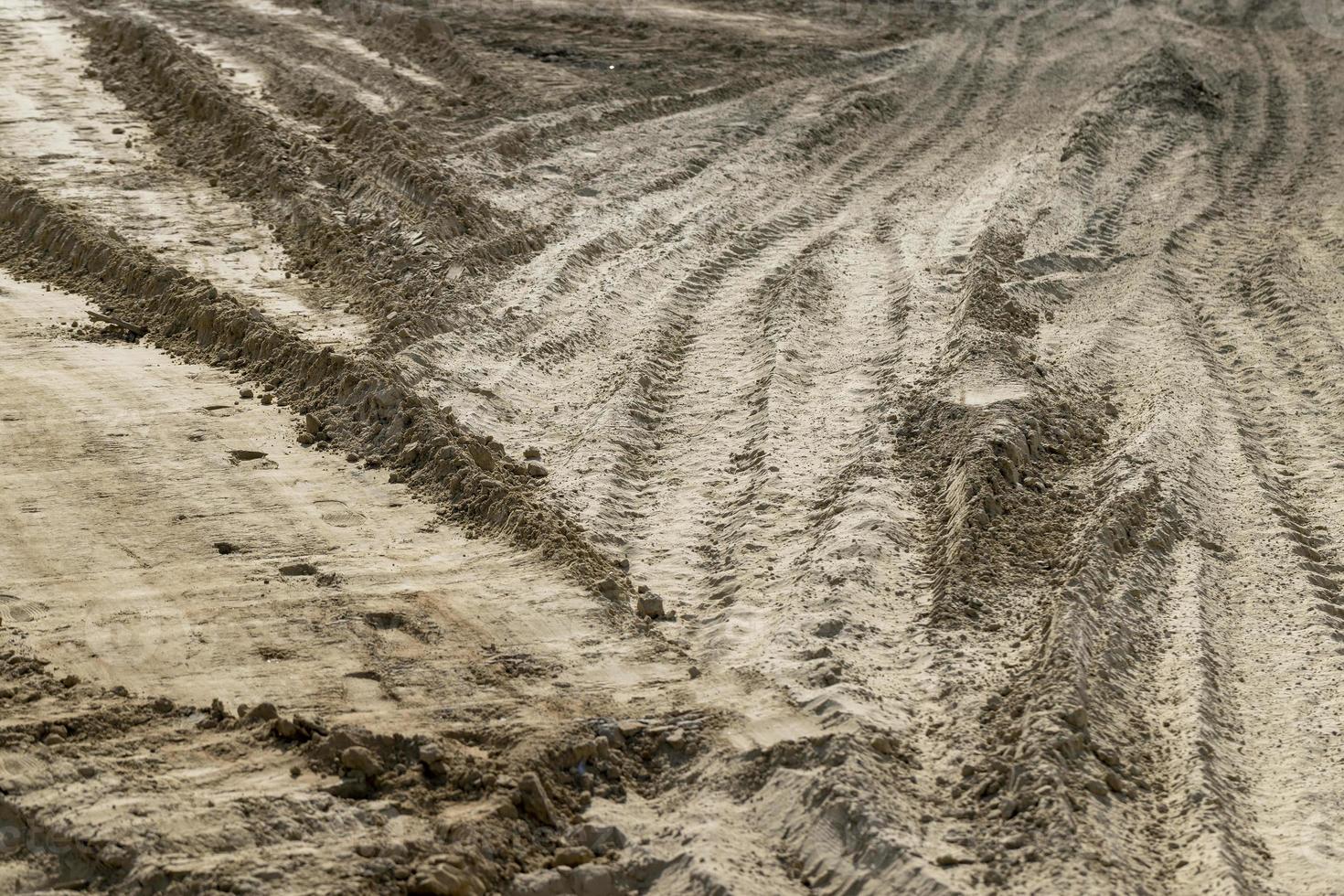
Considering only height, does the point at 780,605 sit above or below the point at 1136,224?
below

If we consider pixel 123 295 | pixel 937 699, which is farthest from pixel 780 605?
pixel 123 295

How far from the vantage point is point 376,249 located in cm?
852

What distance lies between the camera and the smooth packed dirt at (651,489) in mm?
4324

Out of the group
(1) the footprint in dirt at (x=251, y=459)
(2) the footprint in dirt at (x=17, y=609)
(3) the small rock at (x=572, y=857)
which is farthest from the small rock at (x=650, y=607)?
(2) the footprint in dirt at (x=17, y=609)

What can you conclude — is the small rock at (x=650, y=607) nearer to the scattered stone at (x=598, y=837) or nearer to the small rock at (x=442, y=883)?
the scattered stone at (x=598, y=837)

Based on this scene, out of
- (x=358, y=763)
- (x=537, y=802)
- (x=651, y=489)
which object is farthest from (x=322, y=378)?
(x=537, y=802)

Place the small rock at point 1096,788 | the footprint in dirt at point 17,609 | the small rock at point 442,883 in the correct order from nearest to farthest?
the small rock at point 442,883 → the small rock at point 1096,788 → the footprint in dirt at point 17,609

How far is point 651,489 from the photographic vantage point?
253 inches

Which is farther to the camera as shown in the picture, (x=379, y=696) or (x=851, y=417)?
(x=851, y=417)

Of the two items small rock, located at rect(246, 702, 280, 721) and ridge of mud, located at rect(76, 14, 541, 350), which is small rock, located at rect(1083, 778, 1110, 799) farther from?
ridge of mud, located at rect(76, 14, 541, 350)

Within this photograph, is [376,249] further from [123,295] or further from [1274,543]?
[1274,543]

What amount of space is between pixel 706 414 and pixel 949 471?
1.39 m

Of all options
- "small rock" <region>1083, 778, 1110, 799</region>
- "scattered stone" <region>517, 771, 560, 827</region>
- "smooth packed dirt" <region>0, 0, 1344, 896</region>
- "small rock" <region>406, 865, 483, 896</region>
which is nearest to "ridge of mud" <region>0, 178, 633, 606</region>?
"smooth packed dirt" <region>0, 0, 1344, 896</region>

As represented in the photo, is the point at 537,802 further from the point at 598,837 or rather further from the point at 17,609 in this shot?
the point at 17,609
